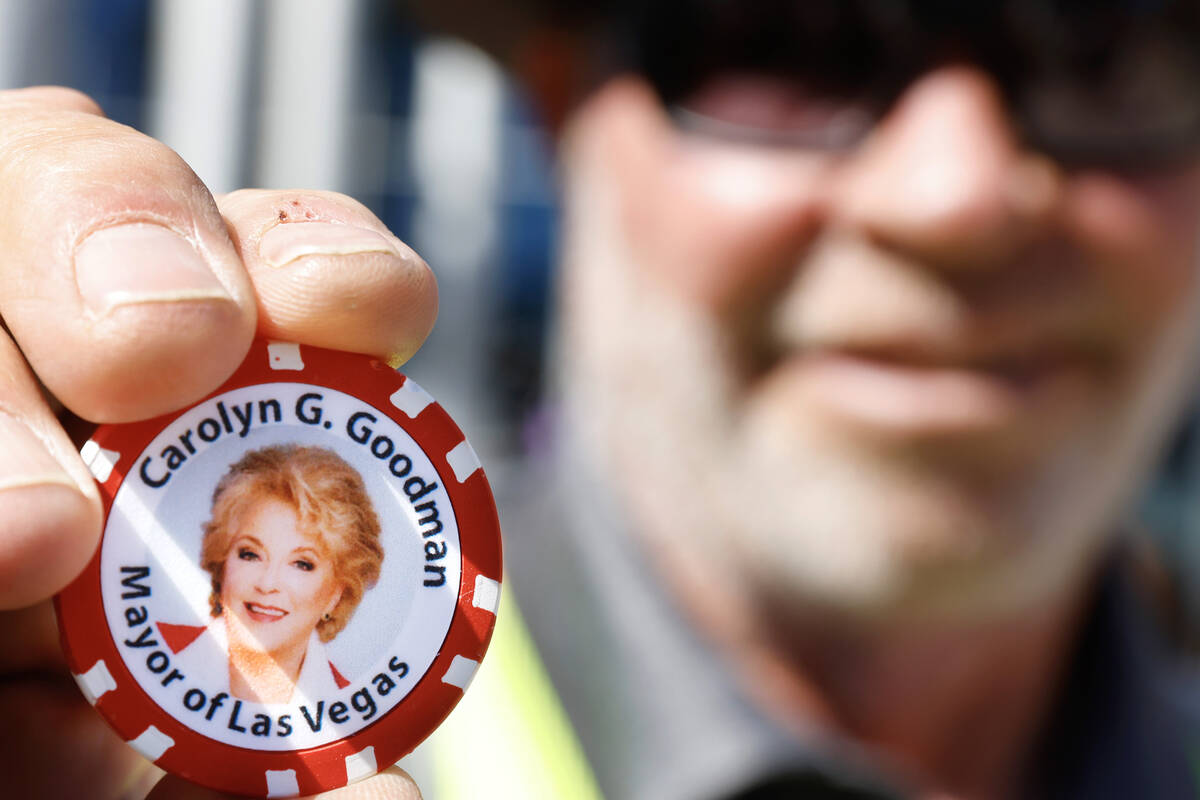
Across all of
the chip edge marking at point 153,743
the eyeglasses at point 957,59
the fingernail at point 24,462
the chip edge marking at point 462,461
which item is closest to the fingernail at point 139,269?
the fingernail at point 24,462

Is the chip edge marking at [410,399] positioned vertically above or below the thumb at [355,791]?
above

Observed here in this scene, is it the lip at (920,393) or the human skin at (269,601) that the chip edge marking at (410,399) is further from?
the lip at (920,393)

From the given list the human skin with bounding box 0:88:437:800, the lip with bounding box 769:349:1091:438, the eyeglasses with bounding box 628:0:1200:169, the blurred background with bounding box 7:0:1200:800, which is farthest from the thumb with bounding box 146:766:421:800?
the eyeglasses with bounding box 628:0:1200:169

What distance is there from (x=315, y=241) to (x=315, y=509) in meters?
0.25

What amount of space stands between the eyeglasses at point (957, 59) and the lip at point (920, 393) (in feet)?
1.74

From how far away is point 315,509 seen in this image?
1019 millimetres

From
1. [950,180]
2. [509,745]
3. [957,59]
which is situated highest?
[957,59]

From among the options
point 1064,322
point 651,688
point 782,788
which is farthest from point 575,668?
point 1064,322

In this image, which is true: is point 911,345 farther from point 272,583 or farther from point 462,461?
point 272,583

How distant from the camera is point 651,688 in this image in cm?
251

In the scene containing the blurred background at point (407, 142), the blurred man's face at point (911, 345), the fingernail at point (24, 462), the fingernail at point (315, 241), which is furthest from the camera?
the blurred background at point (407, 142)

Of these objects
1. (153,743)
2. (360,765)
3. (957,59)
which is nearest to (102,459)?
(153,743)

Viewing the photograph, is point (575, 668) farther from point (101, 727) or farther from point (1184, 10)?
point (1184, 10)

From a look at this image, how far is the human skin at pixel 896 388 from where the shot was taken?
255cm
